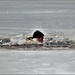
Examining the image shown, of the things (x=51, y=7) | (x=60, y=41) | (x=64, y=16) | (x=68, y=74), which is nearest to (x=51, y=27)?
(x=64, y=16)

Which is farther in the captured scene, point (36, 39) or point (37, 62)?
point (36, 39)

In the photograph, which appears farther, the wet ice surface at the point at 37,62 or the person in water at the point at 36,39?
the person in water at the point at 36,39

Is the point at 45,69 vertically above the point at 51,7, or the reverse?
the point at 51,7

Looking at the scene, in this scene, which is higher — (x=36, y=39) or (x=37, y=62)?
(x=36, y=39)

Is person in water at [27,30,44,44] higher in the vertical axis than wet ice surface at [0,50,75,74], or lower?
higher

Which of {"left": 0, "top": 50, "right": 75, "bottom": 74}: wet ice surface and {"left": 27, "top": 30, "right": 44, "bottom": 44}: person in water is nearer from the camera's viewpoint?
{"left": 0, "top": 50, "right": 75, "bottom": 74}: wet ice surface

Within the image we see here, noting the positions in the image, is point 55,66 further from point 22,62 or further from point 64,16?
point 64,16

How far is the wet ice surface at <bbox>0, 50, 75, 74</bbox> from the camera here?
6832mm

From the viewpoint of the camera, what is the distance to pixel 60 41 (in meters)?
8.59

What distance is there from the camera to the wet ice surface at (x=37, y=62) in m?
6.83

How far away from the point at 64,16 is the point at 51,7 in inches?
75.5

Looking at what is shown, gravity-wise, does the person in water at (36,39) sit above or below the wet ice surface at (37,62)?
above

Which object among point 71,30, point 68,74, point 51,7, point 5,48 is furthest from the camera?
point 51,7

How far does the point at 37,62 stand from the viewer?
24.0ft
